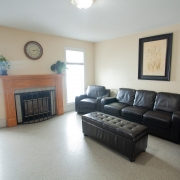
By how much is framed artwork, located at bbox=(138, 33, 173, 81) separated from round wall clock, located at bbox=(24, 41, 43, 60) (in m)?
2.92

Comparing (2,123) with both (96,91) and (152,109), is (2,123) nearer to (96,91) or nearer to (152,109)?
(96,91)

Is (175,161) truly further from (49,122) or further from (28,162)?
(49,122)

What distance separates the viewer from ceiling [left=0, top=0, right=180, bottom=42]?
2221 millimetres

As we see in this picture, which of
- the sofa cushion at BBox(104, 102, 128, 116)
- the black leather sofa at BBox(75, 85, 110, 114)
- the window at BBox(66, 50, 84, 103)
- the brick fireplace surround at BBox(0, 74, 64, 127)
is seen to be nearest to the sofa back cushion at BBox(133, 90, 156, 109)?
the sofa cushion at BBox(104, 102, 128, 116)

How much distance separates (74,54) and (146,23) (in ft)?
8.31

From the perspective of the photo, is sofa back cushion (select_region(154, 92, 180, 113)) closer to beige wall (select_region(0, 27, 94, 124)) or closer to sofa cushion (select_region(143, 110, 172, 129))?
sofa cushion (select_region(143, 110, 172, 129))

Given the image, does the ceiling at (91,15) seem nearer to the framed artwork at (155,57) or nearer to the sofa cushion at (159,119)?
the framed artwork at (155,57)


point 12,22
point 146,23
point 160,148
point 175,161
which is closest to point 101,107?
point 160,148

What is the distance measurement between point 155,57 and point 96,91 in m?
2.07

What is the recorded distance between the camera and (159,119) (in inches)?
110

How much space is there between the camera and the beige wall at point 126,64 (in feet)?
11.0

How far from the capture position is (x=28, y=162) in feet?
7.14

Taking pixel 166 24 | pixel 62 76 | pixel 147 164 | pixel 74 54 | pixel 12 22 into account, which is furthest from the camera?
pixel 74 54

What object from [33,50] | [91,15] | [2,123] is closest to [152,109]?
[91,15]
